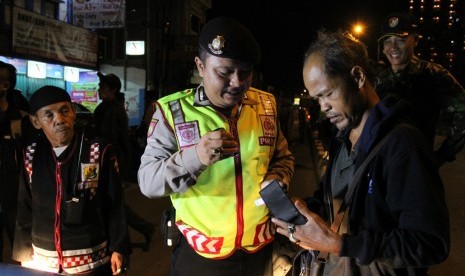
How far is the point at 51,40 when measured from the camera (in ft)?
42.9

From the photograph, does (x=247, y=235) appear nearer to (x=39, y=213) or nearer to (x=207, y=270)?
(x=207, y=270)

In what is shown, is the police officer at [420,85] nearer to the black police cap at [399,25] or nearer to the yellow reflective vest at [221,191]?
the black police cap at [399,25]

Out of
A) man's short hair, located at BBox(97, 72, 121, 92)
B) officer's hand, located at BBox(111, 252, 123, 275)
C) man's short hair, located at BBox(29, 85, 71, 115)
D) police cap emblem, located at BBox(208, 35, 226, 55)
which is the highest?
police cap emblem, located at BBox(208, 35, 226, 55)

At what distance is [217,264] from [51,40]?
12.6 metres

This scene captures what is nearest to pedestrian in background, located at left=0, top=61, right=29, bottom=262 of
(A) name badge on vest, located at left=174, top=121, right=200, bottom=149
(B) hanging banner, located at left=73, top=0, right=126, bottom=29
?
(A) name badge on vest, located at left=174, top=121, right=200, bottom=149

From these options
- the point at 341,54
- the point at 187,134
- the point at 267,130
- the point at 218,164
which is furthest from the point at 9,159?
the point at 341,54

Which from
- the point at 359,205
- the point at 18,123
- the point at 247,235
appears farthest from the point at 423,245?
the point at 18,123

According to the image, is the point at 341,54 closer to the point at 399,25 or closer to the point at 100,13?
the point at 399,25

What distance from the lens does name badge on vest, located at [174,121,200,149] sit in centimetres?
214

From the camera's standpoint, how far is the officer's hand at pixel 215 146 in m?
1.83

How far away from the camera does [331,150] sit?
2.19m

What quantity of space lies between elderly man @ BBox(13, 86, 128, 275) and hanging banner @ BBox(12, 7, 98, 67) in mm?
9845

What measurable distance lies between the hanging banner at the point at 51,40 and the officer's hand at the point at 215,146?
37.0 feet

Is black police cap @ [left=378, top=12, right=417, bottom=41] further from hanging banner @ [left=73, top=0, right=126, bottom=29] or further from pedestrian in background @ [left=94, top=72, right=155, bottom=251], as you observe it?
hanging banner @ [left=73, top=0, right=126, bottom=29]
